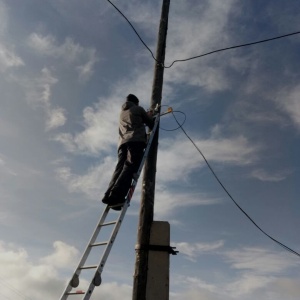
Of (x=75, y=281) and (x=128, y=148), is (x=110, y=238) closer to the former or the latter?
(x=75, y=281)

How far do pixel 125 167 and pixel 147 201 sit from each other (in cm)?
66

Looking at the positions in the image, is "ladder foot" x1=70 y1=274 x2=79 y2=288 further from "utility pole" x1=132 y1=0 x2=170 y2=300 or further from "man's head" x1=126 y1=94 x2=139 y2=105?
"man's head" x1=126 y1=94 x2=139 y2=105

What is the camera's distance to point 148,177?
5.38 meters

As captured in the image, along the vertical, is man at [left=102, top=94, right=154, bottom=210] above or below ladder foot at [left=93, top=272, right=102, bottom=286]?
above

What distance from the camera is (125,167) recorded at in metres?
5.44

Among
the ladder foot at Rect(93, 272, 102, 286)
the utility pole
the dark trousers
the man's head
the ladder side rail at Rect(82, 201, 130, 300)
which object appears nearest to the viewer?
the ladder side rail at Rect(82, 201, 130, 300)

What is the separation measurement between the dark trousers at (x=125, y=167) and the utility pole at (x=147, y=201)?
183mm

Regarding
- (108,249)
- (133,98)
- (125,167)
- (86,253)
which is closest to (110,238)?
(108,249)

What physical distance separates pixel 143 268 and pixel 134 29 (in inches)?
204

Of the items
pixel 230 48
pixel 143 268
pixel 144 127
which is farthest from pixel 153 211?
pixel 230 48

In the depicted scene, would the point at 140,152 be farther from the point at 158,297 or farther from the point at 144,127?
the point at 158,297

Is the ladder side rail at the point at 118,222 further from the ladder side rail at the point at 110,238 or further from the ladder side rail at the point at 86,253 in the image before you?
the ladder side rail at the point at 86,253

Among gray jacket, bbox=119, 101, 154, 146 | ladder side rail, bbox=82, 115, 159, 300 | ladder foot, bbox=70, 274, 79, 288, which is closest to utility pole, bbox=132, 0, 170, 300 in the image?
ladder side rail, bbox=82, 115, 159, 300

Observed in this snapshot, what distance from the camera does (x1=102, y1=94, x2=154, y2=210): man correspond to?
520cm
